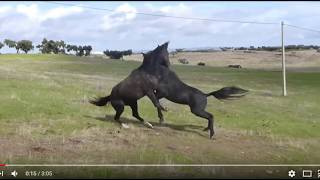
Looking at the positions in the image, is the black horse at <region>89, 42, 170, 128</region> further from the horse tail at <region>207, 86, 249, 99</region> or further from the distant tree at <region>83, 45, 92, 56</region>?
the distant tree at <region>83, 45, 92, 56</region>

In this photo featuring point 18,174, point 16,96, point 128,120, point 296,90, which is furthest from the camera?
point 296,90

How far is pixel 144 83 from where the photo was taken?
1853 cm

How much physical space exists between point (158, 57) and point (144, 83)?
1117mm

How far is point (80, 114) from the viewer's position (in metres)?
20.8

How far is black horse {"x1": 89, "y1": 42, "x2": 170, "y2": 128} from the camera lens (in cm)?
1852

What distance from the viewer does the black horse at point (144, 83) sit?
60.7ft

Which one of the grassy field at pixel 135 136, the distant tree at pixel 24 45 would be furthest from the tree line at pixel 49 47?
the grassy field at pixel 135 136

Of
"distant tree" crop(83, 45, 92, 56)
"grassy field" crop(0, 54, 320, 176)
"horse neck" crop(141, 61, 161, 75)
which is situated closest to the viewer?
"grassy field" crop(0, 54, 320, 176)

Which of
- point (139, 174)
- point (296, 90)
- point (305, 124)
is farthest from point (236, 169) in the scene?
point (296, 90)

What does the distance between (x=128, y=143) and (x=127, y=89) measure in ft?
8.74

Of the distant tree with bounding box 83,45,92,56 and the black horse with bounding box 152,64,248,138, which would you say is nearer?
the black horse with bounding box 152,64,248,138

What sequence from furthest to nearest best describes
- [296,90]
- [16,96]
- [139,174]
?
[296,90] < [16,96] < [139,174]

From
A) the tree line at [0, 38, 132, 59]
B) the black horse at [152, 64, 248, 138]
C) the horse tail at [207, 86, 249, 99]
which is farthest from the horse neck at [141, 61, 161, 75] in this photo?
the tree line at [0, 38, 132, 59]

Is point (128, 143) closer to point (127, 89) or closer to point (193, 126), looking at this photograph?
point (127, 89)
